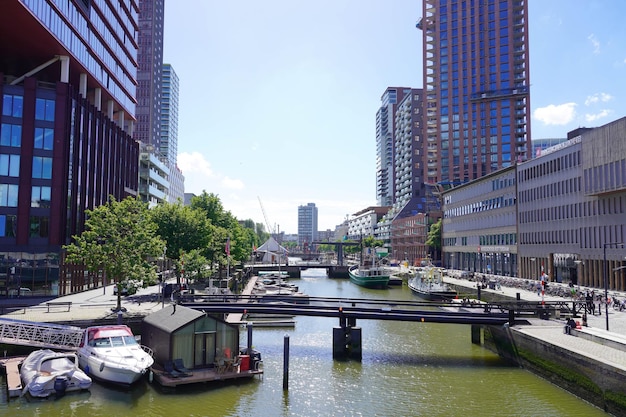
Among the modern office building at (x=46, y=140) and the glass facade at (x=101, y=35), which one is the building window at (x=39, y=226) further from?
the glass facade at (x=101, y=35)

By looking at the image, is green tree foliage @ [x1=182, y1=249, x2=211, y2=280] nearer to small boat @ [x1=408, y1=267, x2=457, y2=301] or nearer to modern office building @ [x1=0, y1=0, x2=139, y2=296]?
modern office building @ [x1=0, y1=0, x2=139, y2=296]

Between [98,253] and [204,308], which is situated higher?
[98,253]

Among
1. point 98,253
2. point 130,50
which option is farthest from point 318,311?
point 130,50

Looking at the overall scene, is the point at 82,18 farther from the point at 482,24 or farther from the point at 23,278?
the point at 482,24

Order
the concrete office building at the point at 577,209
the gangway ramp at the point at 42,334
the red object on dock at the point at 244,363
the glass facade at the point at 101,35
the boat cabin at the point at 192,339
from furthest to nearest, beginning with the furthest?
1. the concrete office building at the point at 577,209
2. the glass facade at the point at 101,35
3. the gangway ramp at the point at 42,334
4. the red object on dock at the point at 244,363
5. the boat cabin at the point at 192,339

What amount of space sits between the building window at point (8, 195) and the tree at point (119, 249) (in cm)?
1399

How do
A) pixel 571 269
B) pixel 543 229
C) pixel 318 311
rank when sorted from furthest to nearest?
1. pixel 543 229
2. pixel 571 269
3. pixel 318 311

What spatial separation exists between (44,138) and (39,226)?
988cm

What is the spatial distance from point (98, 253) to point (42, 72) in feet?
118

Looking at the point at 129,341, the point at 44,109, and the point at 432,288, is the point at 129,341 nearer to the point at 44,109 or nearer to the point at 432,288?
the point at 44,109

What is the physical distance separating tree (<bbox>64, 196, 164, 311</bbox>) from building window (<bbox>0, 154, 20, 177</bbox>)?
14692 mm

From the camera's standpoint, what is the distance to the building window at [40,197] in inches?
2148

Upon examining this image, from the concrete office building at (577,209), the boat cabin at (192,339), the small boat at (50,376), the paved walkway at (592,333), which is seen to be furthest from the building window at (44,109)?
the concrete office building at (577,209)

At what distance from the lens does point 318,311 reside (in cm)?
3900
